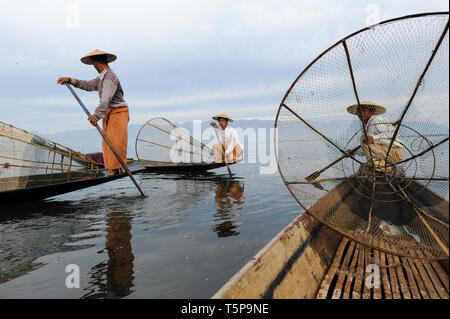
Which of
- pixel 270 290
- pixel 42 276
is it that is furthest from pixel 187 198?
pixel 270 290

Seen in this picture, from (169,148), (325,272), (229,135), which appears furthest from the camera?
(169,148)

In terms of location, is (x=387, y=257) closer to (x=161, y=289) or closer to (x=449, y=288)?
(x=449, y=288)

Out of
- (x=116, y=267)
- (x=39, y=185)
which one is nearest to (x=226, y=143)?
(x=39, y=185)

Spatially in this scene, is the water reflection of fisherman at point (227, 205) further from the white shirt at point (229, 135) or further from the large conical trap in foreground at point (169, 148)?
the large conical trap in foreground at point (169, 148)

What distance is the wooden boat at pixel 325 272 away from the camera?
1504 millimetres

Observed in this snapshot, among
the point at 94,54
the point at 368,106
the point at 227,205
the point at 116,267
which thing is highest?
the point at 94,54

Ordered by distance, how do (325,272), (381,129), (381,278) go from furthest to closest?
(381,129) → (325,272) → (381,278)

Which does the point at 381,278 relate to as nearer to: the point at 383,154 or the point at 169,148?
the point at 383,154

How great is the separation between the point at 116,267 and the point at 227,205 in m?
2.61

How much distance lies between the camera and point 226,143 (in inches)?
364

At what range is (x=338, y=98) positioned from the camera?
2936 millimetres

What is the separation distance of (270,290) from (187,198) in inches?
152

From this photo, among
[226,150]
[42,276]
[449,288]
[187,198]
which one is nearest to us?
[449,288]

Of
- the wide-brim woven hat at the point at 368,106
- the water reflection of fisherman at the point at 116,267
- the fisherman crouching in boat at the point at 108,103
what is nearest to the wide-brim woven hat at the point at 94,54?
the fisherman crouching in boat at the point at 108,103
